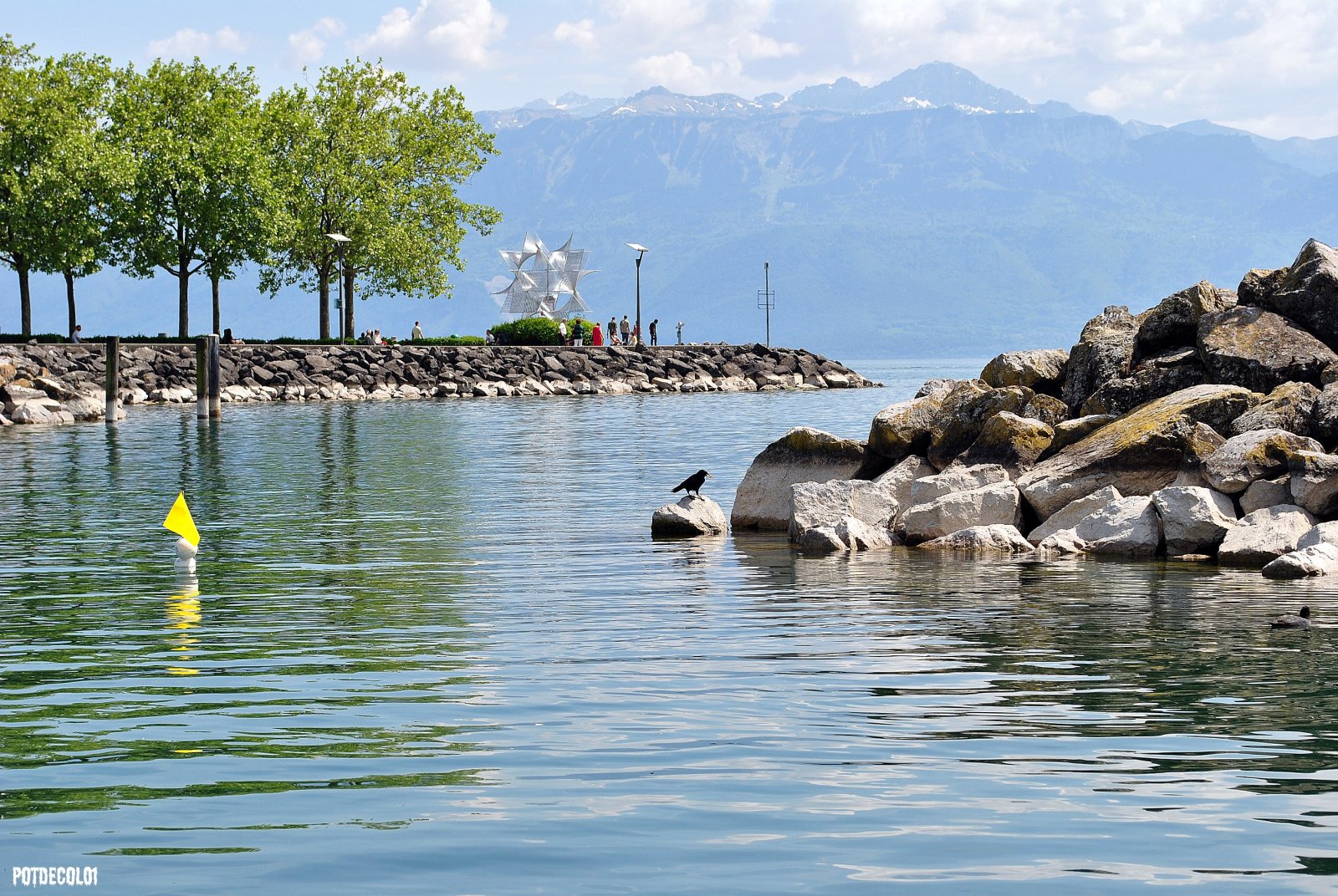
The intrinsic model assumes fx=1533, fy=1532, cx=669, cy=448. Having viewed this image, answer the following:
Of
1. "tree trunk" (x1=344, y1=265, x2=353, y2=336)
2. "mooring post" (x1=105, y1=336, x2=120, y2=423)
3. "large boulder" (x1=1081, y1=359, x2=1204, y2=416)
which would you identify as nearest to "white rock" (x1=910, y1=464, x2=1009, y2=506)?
"large boulder" (x1=1081, y1=359, x2=1204, y2=416)

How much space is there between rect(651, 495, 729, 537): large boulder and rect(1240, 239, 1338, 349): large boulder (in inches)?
331

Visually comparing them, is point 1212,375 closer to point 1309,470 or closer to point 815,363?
point 1309,470

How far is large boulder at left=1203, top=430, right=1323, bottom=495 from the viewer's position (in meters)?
17.2

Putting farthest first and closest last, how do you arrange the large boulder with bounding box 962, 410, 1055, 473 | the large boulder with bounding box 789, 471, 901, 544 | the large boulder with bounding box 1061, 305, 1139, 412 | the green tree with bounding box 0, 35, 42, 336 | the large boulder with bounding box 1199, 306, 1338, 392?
the green tree with bounding box 0, 35, 42, 336 < the large boulder with bounding box 1061, 305, 1139, 412 < the large boulder with bounding box 1199, 306, 1338, 392 < the large boulder with bounding box 962, 410, 1055, 473 < the large boulder with bounding box 789, 471, 901, 544

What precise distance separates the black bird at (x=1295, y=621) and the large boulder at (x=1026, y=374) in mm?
11921

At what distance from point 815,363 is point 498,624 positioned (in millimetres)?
83376

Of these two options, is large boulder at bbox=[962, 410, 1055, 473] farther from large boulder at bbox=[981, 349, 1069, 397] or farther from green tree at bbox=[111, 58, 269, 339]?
green tree at bbox=[111, 58, 269, 339]

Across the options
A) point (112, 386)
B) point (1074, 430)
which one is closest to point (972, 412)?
point (1074, 430)

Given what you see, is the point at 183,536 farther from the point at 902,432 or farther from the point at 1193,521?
the point at 1193,521

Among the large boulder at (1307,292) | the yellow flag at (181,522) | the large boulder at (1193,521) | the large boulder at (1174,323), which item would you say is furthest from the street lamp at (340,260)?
the large boulder at (1193,521)

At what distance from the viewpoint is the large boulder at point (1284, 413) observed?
18.3m

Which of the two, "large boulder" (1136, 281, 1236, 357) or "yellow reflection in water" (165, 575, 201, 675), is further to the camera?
"large boulder" (1136, 281, 1236, 357)

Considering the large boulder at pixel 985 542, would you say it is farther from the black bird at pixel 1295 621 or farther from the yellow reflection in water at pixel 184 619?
the yellow reflection in water at pixel 184 619

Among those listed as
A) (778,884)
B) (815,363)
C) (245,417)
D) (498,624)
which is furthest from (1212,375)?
(815,363)
